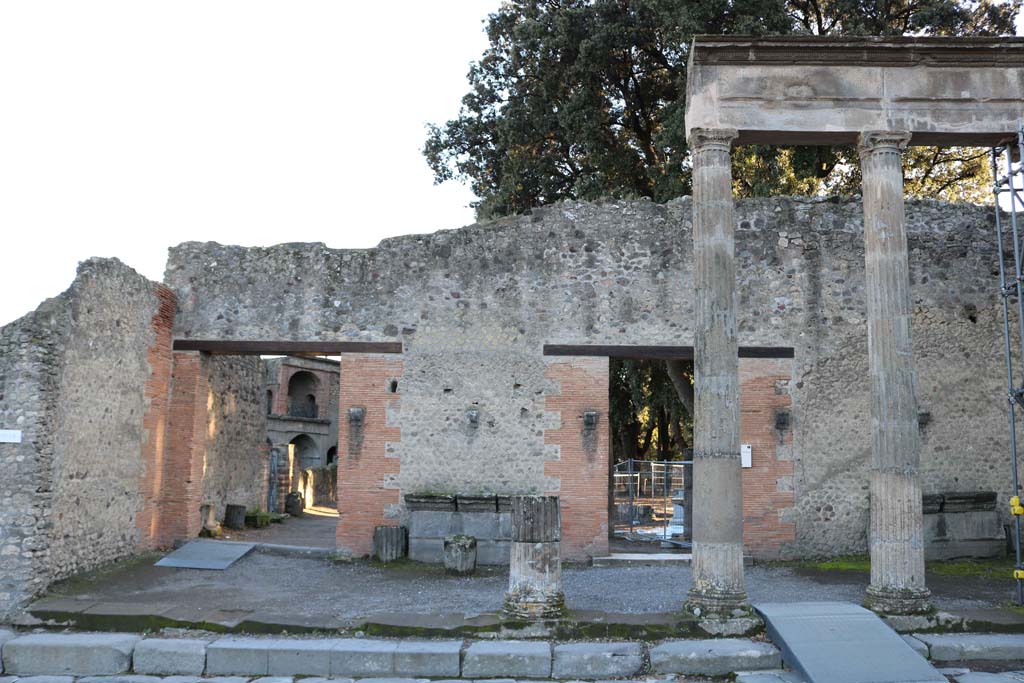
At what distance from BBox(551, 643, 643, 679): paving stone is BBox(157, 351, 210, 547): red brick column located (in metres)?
7.24

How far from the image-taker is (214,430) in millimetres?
14258

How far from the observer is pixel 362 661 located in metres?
7.50

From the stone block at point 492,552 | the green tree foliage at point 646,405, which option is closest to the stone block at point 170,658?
the stone block at point 492,552

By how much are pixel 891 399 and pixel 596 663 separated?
12.6 ft

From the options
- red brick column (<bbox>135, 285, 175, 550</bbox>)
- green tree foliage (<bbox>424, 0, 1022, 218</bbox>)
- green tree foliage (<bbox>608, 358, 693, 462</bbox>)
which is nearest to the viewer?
red brick column (<bbox>135, 285, 175, 550</bbox>)

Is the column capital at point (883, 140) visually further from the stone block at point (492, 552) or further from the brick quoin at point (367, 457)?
the brick quoin at point (367, 457)

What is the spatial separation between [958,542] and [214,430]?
11.2m

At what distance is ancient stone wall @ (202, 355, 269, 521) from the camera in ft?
46.2

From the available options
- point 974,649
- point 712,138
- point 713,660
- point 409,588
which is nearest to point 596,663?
point 713,660

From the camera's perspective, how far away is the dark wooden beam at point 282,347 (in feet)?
41.1

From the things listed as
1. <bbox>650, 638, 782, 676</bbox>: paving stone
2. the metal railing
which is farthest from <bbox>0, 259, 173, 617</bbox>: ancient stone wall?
the metal railing

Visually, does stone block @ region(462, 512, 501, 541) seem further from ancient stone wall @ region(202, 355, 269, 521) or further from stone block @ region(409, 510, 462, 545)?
ancient stone wall @ region(202, 355, 269, 521)

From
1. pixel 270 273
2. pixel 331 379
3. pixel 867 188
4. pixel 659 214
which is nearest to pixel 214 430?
pixel 270 273

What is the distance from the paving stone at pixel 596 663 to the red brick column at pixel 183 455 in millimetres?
7243
